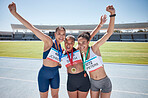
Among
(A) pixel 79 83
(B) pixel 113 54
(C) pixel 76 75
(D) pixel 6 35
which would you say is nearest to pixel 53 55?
(C) pixel 76 75

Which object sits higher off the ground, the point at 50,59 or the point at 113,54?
the point at 50,59

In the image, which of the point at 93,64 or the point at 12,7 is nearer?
the point at 12,7

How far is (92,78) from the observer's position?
2.36 meters

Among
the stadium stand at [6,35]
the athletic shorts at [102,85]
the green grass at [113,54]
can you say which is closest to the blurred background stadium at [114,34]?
the stadium stand at [6,35]

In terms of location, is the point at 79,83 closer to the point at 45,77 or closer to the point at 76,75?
the point at 76,75

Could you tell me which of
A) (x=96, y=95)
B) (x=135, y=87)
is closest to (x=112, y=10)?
(x=96, y=95)

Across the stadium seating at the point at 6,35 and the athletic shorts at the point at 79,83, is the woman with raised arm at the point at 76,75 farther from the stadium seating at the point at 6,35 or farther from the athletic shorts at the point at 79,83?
the stadium seating at the point at 6,35

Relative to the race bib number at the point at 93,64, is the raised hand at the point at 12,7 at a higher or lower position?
higher

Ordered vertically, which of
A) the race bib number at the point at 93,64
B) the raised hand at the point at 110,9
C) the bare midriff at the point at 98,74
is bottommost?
the bare midriff at the point at 98,74

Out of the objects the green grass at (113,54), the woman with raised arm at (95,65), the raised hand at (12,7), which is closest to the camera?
the raised hand at (12,7)

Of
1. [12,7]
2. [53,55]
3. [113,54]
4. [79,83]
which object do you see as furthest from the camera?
[113,54]

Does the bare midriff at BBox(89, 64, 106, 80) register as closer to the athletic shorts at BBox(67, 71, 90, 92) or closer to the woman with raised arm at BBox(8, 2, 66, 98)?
the athletic shorts at BBox(67, 71, 90, 92)

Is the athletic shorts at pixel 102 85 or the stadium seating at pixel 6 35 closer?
the athletic shorts at pixel 102 85

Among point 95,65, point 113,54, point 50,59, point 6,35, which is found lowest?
point 113,54
